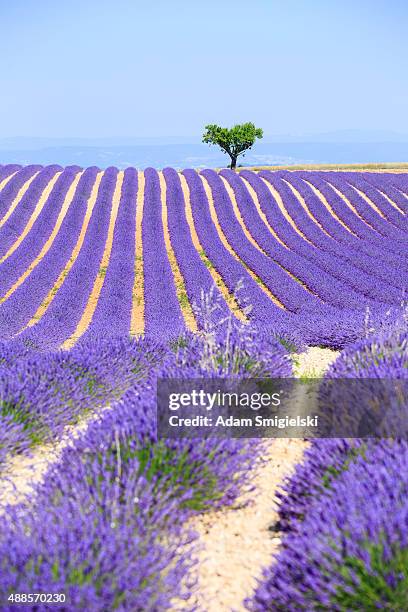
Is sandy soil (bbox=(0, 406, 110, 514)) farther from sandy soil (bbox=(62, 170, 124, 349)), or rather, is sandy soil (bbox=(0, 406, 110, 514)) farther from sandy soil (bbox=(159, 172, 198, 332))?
sandy soil (bbox=(159, 172, 198, 332))

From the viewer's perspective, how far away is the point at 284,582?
86.8 inches

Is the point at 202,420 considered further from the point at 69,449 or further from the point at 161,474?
the point at 69,449

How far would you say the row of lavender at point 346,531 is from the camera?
78.1 inches

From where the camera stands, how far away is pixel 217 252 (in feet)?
59.5

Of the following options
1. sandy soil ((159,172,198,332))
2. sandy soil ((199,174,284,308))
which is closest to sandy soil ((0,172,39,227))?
sandy soil ((159,172,198,332))

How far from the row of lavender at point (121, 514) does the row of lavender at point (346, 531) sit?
40 cm

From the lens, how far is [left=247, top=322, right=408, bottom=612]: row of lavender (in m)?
1.98

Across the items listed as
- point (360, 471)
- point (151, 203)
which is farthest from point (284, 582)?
point (151, 203)

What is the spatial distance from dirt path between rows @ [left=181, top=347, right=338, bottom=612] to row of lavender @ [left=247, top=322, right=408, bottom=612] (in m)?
0.14

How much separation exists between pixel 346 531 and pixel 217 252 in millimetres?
16233

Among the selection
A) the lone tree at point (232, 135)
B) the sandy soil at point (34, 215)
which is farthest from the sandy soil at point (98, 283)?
the lone tree at point (232, 135)

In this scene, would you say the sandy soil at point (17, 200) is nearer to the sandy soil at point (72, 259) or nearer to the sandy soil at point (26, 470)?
the sandy soil at point (72, 259)

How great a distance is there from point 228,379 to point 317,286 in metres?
11.3

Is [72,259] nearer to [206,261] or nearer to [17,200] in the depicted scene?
[206,261]
